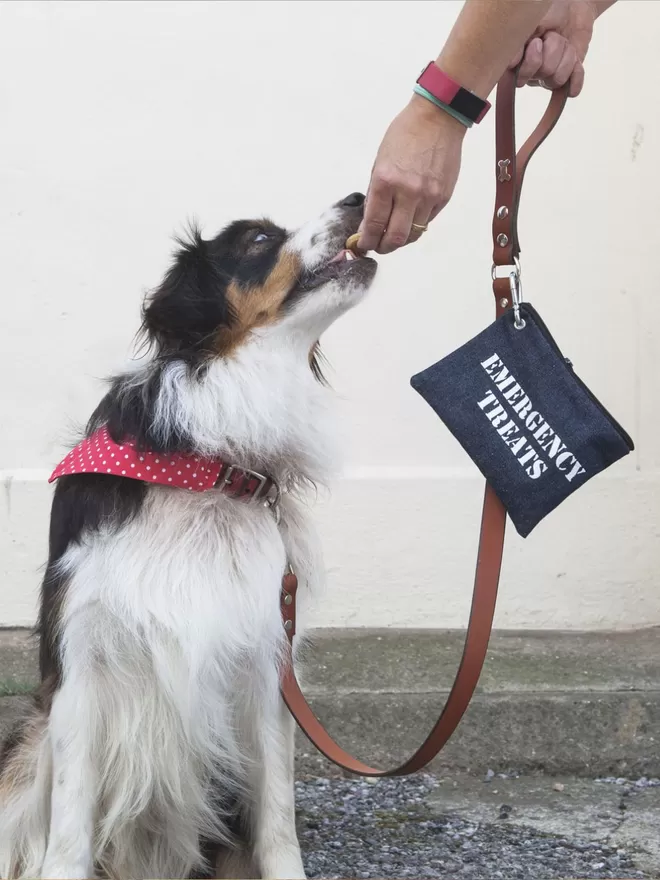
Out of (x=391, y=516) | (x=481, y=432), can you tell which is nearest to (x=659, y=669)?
(x=391, y=516)

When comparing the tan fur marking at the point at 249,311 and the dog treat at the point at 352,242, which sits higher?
the dog treat at the point at 352,242

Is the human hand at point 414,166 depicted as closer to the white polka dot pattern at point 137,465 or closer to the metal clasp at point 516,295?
the metal clasp at point 516,295

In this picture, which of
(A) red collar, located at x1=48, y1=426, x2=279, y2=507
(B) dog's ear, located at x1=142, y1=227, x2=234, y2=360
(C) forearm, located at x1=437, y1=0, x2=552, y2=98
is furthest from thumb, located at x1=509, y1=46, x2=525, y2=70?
(A) red collar, located at x1=48, y1=426, x2=279, y2=507

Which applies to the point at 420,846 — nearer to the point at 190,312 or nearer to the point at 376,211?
the point at 190,312

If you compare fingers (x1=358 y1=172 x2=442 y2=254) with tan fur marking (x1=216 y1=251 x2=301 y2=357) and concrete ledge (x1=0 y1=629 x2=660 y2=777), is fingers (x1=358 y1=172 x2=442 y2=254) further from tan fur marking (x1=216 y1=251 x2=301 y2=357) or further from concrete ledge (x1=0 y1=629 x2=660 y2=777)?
concrete ledge (x1=0 y1=629 x2=660 y2=777)

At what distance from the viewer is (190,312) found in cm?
230

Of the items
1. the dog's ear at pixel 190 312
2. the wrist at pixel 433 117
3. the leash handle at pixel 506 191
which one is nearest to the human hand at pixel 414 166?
the wrist at pixel 433 117

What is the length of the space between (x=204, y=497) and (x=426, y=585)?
162 cm

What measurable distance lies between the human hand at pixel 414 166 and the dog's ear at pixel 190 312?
56 cm

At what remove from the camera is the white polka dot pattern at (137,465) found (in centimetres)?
215

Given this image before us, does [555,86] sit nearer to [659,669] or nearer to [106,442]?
[106,442]

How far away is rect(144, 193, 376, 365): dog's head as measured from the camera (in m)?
2.27

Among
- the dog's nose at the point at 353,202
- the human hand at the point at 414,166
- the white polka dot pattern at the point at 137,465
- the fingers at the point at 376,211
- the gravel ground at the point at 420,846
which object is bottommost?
the gravel ground at the point at 420,846

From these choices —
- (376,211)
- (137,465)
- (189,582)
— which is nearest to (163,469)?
(137,465)
